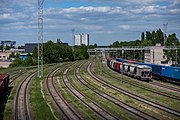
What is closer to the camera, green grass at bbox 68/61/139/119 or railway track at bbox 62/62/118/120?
railway track at bbox 62/62/118/120

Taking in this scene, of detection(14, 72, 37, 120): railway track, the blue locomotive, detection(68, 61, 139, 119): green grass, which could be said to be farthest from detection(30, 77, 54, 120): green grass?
the blue locomotive

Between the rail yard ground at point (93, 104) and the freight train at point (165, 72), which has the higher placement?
the freight train at point (165, 72)

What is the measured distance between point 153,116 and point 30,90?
910 inches

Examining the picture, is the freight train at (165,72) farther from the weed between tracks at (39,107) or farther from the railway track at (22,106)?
the railway track at (22,106)

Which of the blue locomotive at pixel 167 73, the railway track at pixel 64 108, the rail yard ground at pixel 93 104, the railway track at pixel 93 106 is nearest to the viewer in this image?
the railway track at pixel 64 108

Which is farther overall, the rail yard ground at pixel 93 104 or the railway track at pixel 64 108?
the rail yard ground at pixel 93 104

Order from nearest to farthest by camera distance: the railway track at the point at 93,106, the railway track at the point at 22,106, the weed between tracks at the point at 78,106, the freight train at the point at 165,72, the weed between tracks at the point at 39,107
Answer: the railway track at the point at 93,106 < the weed between tracks at the point at 78,106 < the weed between tracks at the point at 39,107 < the railway track at the point at 22,106 < the freight train at the point at 165,72

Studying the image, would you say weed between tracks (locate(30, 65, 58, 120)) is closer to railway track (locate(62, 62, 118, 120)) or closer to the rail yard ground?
the rail yard ground

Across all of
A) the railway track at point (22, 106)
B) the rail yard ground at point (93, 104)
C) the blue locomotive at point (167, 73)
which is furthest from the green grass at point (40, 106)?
the blue locomotive at point (167, 73)

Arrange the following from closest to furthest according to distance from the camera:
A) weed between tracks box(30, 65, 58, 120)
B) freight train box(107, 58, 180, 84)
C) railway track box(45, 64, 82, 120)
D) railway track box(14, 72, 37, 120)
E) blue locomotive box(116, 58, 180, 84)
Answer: railway track box(45, 64, 82, 120) → weed between tracks box(30, 65, 58, 120) → railway track box(14, 72, 37, 120) → blue locomotive box(116, 58, 180, 84) → freight train box(107, 58, 180, 84)

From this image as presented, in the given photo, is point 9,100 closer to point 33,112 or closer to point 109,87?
point 33,112

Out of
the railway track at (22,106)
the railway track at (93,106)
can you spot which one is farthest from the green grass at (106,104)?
the railway track at (22,106)

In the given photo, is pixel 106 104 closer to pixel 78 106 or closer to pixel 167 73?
pixel 78 106

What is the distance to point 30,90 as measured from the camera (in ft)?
153
